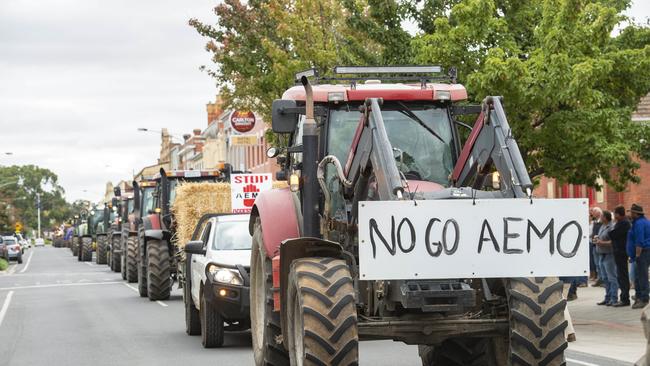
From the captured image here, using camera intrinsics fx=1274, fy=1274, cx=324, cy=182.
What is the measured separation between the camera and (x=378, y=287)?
31.7 ft

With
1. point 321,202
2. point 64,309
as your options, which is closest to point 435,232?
point 321,202

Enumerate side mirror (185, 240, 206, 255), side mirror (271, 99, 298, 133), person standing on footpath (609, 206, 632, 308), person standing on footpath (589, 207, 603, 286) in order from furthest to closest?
person standing on footpath (589, 207, 603, 286) → person standing on footpath (609, 206, 632, 308) → side mirror (185, 240, 206, 255) → side mirror (271, 99, 298, 133)

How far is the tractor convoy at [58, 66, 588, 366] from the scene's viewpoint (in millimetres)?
8992

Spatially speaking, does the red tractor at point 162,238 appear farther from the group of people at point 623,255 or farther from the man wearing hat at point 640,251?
the man wearing hat at point 640,251

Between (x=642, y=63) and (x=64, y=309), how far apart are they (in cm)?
1265

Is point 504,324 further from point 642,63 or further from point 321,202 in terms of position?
point 642,63

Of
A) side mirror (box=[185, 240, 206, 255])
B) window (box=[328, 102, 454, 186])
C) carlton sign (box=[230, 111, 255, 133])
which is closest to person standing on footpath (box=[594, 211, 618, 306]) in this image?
side mirror (box=[185, 240, 206, 255])

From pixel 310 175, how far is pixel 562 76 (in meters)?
8.60

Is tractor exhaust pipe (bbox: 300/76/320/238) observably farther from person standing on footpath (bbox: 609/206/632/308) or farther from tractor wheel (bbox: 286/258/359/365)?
person standing on footpath (bbox: 609/206/632/308)

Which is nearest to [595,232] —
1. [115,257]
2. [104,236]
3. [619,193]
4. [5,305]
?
[619,193]

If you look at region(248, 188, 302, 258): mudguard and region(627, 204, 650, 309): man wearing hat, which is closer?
region(248, 188, 302, 258): mudguard

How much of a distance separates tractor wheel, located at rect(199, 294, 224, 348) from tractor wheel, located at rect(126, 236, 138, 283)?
18323 mm

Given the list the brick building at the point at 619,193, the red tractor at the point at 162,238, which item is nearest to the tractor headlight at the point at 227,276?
the red tractor at the point at 162,238

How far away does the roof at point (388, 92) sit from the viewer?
36.3 ft
